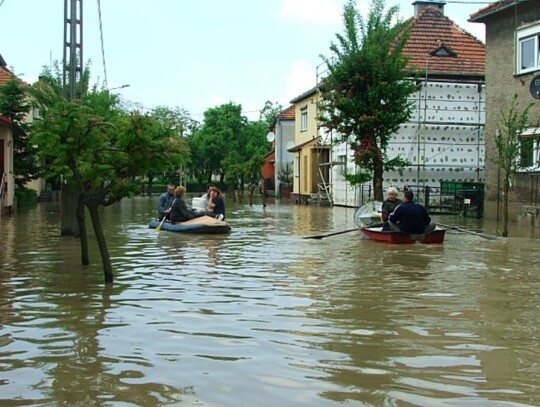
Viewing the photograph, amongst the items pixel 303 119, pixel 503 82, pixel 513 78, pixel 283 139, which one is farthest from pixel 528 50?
pixel 283 139

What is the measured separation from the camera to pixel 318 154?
4478 cm

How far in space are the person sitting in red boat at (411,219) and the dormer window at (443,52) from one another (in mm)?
20054

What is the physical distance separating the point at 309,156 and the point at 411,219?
1145 inches

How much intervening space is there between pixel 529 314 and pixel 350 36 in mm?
19525

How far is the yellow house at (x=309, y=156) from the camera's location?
44119 millimetres

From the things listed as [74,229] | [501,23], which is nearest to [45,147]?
[74,229]

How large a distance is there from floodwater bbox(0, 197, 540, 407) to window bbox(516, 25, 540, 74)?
10979 mm

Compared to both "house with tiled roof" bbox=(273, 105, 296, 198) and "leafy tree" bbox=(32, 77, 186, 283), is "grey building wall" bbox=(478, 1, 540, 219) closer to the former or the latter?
"leafy tree" bbox=(32, 77, 186, 283)

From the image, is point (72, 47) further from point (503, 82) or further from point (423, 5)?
point (423, 5)

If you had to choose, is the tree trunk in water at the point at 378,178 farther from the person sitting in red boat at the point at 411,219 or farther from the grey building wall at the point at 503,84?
the person sitting in red boat at the point at 411,219

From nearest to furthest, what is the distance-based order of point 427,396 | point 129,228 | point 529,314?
point 427,396 → point 529,314 → point 129,228

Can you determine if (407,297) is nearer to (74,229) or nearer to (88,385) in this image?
(88,385)

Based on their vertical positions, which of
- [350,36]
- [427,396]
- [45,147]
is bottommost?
[427,396]

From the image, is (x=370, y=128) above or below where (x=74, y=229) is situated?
above
